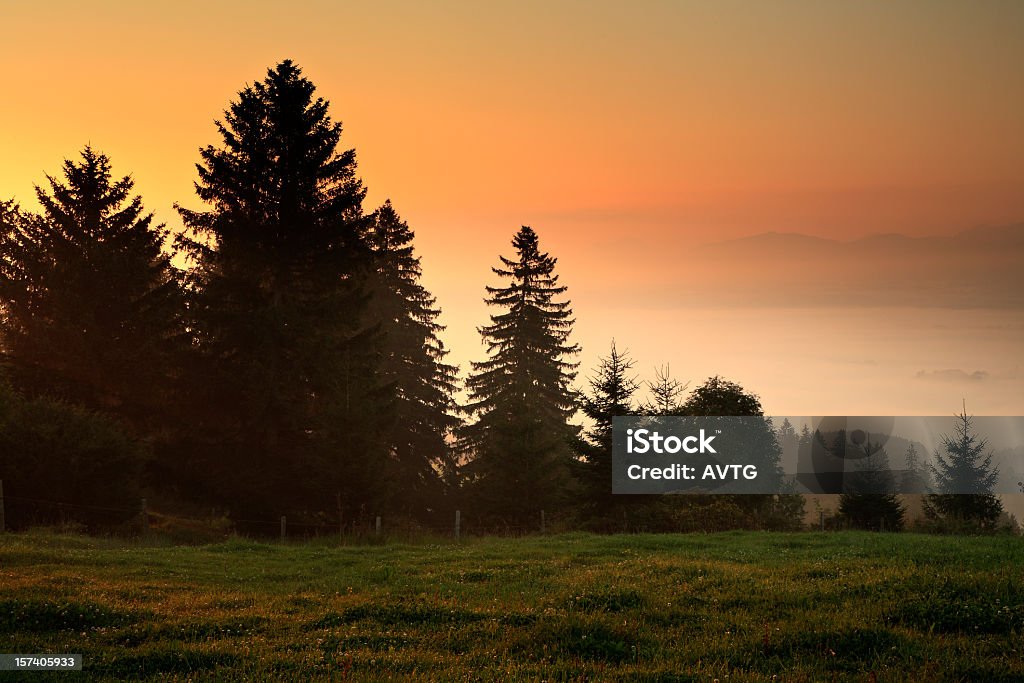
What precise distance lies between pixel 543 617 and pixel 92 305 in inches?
1577

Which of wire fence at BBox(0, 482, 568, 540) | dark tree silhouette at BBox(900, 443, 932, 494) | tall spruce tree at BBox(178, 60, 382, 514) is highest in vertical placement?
tall spruce tree at BBox(178, 60, 382, 514)

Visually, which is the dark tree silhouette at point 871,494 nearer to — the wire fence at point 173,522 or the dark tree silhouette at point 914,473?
the dark tree silhouette at point 914,473

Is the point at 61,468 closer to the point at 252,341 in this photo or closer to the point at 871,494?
the point at 252,341

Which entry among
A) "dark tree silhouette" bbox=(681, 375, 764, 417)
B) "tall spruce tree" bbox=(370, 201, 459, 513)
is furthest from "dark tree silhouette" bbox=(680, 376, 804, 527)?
"tall spruce tree" bbox=(370, 201, 459, 513)

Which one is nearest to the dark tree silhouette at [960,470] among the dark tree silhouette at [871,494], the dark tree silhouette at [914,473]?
the dark tree silhouette at [914,473]

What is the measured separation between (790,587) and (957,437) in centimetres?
5008

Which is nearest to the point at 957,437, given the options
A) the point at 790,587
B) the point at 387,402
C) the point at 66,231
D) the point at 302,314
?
the point at 387,402

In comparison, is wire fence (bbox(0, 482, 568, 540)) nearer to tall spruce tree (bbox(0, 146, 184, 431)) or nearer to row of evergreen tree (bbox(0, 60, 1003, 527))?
row of evergreen tree (bbox(0, 60, 1003, 527))

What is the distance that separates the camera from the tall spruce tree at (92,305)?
44.7 meters

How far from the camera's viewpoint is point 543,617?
12742 millimetres

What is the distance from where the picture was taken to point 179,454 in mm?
43969

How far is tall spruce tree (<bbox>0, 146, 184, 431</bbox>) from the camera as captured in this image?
44.7m

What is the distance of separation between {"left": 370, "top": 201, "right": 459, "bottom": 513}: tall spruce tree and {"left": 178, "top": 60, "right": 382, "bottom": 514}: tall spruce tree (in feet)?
53.5

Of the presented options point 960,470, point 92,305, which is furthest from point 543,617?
point 960,470
